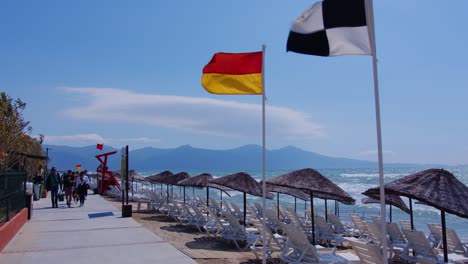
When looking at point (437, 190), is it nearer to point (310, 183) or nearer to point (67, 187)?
point (310, 183)

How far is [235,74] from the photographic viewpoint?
599 centimetres

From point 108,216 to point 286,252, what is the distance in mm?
8483

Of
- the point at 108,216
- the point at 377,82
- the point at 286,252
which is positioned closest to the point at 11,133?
the point at 108,216

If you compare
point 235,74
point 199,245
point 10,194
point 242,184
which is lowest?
point 199,245

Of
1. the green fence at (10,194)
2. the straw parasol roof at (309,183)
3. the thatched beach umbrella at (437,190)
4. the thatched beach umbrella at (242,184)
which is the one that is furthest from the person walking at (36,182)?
the thatched beach umbrella at (437,190)

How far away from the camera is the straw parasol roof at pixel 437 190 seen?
6.01 metres

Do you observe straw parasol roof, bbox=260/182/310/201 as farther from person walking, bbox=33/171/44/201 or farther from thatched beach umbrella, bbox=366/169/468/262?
person walking, bbox=33/171/44/201

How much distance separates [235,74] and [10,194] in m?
6.78

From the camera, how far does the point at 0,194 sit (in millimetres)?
8719

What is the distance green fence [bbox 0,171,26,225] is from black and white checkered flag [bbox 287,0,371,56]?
6.92 m

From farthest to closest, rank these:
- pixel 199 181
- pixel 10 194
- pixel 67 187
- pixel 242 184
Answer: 1. pixel 67 187
2. pixel 199 181
3. pixel 242 184
4. pixel 10 194

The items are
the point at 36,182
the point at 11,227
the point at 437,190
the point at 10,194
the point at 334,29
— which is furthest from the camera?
the point at 36,182

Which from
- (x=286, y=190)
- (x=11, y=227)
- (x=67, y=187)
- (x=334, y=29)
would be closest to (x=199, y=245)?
(x=11, y=227)

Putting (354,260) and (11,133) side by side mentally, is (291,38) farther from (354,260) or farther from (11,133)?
(11,133)
